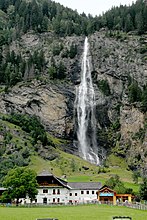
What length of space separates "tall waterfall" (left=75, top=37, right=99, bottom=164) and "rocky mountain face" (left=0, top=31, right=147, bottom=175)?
2.02 metres

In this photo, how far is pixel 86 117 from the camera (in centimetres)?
14612

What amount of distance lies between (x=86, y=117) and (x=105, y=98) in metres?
10.9

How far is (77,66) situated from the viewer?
539 feet

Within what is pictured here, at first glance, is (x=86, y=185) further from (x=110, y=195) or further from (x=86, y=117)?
(x=86, y=117)

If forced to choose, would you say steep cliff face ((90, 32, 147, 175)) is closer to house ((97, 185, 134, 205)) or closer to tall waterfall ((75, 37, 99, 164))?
tall waterfall ((75, 37, 99, 164))

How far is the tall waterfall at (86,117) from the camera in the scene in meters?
135

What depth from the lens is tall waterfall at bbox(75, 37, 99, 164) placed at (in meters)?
135

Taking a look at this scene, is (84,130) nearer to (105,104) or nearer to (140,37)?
(105,104)

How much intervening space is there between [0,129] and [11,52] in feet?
190

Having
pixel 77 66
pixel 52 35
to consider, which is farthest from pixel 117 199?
pixel 52 35

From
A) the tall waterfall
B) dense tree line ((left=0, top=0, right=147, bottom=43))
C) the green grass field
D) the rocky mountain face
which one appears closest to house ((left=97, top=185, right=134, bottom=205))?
the green grass field

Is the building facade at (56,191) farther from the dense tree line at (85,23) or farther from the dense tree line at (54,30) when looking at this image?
the dense tree line at (85,23)

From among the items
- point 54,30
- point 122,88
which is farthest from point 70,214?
point 54,30

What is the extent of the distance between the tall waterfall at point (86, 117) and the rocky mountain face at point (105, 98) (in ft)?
6.64
